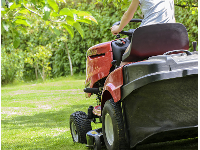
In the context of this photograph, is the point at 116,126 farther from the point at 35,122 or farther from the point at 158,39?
the point at 35,122

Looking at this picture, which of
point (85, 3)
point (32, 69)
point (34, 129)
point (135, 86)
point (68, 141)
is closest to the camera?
point (135, 86)

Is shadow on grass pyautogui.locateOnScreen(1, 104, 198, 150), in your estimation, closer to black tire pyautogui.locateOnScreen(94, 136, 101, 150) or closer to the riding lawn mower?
black tire pyautogui.locateOnScreen(94, 136, 101, 150)

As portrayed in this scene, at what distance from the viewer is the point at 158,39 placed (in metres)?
2.27

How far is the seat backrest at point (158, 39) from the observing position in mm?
2242

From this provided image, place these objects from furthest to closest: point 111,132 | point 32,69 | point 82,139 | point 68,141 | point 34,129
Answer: point 32,69
point 34,129
point 68,141
point 82,139
point 111,132

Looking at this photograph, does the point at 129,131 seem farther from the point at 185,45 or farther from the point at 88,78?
the point at 88,78

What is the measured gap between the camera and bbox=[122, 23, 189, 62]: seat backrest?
2.24m

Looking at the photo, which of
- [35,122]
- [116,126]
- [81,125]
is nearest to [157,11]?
[116,126]

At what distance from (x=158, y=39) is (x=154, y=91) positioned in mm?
421

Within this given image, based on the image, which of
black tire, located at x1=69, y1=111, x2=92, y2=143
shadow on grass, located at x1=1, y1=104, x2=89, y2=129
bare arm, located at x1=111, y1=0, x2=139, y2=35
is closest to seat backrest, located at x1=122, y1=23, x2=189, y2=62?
bare arm, located at x1=111, y1=0, x2=139, y2=35

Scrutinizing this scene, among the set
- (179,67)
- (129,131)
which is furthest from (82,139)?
(179,67)

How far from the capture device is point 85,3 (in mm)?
20844

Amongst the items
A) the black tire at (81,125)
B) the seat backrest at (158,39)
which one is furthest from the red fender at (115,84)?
the black tire at (81,125)

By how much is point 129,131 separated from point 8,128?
13.3 ft
